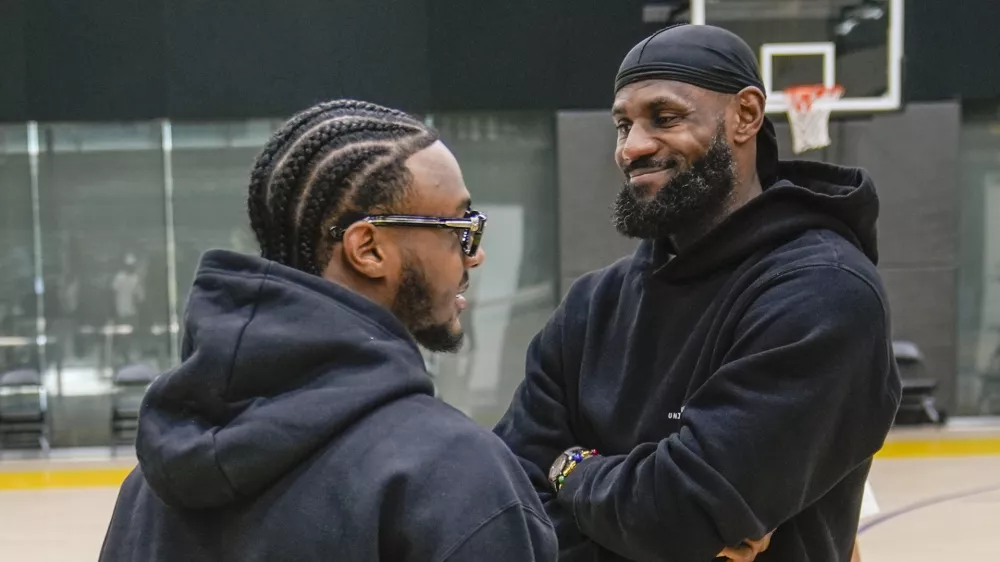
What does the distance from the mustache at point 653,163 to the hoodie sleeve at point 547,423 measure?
30 cm

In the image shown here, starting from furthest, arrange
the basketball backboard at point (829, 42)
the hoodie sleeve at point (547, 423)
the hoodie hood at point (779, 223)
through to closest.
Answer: the basketball backboard at point (829, 42), the hoodie sleeve at point (547, 423), the hoodie hood at point (779, 223)

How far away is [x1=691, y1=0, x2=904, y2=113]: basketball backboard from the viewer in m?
7.23

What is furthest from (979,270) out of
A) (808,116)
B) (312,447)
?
(312,447)

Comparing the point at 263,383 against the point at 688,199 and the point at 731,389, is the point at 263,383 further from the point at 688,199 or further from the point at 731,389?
the point at 688,199

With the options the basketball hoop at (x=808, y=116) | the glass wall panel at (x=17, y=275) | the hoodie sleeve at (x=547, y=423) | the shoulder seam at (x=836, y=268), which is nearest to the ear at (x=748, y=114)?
the shoulder seam at (x=836, y=268)

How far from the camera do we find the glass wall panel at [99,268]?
25.6 feet

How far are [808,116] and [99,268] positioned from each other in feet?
19.2

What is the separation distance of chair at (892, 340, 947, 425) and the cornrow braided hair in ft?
22.8

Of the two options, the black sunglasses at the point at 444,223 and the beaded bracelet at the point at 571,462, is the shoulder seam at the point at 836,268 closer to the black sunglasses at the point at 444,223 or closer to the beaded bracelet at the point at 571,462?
the beaded bracelet at the point at 571,462

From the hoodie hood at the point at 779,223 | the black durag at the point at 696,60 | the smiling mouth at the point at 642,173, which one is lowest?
the hoodie hood at the point at 779,223

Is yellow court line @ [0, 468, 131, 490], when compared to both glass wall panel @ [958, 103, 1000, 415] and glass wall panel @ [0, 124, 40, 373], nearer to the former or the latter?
glass wall panel @ [0, 124, 40, 373]

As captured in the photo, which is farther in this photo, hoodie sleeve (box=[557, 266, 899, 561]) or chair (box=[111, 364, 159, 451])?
chair (box=[111, 364, 159, 451])

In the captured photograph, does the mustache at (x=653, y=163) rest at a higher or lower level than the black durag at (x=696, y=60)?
lower

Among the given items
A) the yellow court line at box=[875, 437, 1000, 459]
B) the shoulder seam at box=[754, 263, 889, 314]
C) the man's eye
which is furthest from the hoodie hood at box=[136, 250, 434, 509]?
the yellow court line at box=[875, 437, 1000, 459]
